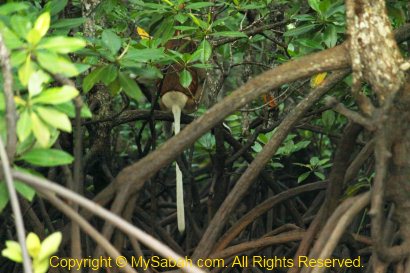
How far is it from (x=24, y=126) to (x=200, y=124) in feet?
1.53

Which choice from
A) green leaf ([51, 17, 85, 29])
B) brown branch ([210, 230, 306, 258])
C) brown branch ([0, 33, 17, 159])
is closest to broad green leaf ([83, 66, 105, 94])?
green leaf ([51, 17, 85, 29])

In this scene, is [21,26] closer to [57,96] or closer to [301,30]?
[57,96]

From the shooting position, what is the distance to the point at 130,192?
1.83 meters

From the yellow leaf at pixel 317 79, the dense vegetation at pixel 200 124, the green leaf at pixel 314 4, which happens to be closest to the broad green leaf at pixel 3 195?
the dense vegetation at pixel 200 124

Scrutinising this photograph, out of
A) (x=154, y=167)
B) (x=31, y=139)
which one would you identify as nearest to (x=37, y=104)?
(x=31, y=139)

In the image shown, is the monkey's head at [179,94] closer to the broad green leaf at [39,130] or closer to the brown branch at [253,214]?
the brown branch at [253,214]

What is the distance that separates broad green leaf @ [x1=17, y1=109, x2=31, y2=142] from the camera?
57.0 inches

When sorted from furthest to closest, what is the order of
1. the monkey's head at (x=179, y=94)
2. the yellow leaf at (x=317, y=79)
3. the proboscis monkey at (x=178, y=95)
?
the monkey's head at (x=179, y=94)
the proboscis monkey at (x=178, y=95)
the yellow leaf at (x=317, y=79)

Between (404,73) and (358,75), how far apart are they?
0.48 feet

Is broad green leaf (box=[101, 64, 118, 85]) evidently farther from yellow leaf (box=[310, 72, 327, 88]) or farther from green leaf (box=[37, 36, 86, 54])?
yellow leaf (box=[310, 72, 327, 88])

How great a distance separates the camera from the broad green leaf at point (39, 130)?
4.81ft

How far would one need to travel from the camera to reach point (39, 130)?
147 cm

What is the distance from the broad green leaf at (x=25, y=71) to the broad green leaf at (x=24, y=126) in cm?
6

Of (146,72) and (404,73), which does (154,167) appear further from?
(404,73)
